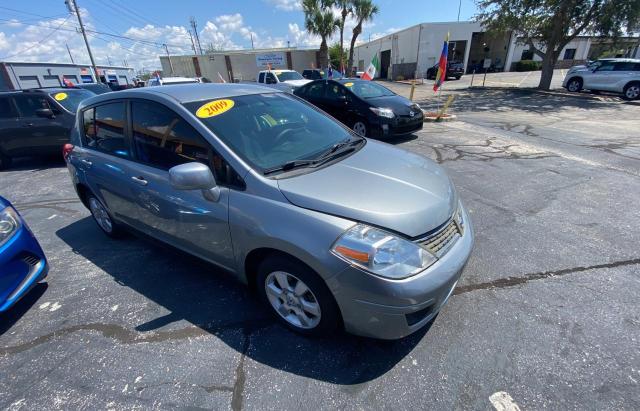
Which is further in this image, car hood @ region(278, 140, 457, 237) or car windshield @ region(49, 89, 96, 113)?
car windshield @ region(49, 89, 96, 113)

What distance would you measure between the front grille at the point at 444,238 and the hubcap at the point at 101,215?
3501 millimetres

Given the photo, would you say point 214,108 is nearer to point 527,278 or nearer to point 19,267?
point 19,267

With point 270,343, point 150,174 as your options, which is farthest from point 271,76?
point 270,343

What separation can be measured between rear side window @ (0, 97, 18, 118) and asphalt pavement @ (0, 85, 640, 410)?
4.96 metres

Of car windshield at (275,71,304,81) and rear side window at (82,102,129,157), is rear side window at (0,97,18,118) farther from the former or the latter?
car windshield at (275,71,304,81)

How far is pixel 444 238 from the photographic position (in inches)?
76.8

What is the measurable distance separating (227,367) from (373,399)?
97 centimetres

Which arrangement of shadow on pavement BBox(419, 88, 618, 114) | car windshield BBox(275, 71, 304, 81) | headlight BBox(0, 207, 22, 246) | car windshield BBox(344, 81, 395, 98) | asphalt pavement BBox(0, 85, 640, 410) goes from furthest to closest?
car windshield BBox(275, 71, 304, 81), shadow on pavement BBox(419, 88, 618, 114), car windshield BBox(344, 81, 395, 98), headlight BBox(0, 207, 22, 246), asphalt pavement BBox(0, 85, 640, 410)

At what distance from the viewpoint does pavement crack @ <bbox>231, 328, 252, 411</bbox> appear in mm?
1761

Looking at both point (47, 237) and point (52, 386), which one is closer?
point (52, 386)

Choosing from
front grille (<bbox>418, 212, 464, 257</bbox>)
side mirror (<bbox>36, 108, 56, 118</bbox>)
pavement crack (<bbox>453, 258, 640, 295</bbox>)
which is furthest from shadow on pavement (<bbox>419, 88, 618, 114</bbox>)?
side mirror (<bbox>36, 108, 56, 118</bbox>)

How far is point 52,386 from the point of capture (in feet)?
6.35

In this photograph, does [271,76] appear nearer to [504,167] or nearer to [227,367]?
[504,167]

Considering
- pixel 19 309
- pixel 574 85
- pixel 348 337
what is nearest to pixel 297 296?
pixel 348 337
